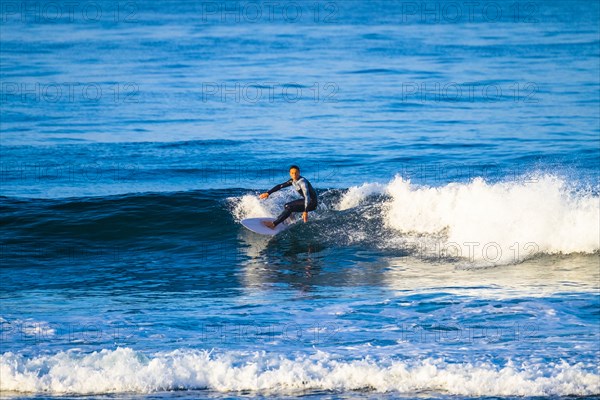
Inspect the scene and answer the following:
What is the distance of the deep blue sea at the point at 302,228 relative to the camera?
1196cm

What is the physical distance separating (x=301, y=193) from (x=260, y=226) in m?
1.21

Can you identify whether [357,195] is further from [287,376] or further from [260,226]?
[287,376]

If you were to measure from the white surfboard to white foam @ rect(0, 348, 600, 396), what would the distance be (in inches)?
308

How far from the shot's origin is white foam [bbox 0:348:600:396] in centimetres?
1133

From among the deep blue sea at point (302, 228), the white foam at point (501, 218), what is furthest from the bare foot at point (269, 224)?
the white foam at point (501, 218)

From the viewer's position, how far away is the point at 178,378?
11.7 metres

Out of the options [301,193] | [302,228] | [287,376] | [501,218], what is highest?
[301,193]

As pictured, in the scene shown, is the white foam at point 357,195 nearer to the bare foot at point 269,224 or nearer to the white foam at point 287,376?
the bare foot at point 269,224

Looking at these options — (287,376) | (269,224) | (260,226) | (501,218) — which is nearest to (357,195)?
(269,224)

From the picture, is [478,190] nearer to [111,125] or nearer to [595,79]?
[111,125]

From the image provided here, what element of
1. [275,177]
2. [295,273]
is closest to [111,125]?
[275,177]

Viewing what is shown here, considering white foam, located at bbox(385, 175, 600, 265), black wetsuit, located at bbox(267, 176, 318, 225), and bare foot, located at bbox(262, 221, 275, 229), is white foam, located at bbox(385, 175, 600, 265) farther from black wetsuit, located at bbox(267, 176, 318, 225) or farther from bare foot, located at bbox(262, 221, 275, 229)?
bare foot, located at bbox(262, 221, 275, 229)

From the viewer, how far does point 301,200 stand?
19719 mm

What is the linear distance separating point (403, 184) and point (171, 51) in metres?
34.1
